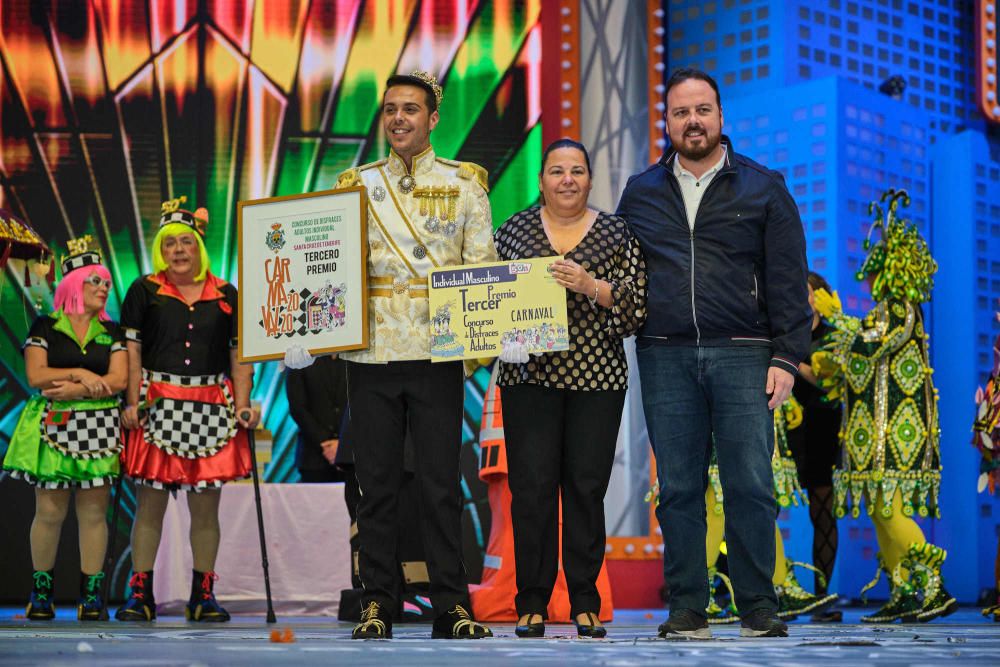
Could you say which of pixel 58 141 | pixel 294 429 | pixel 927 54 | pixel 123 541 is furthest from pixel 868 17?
pixel 123 541

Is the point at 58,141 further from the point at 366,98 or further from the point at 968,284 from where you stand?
the point at 968,284

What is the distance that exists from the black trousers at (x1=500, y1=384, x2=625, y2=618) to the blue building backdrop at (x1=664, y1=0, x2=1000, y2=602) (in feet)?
13.2

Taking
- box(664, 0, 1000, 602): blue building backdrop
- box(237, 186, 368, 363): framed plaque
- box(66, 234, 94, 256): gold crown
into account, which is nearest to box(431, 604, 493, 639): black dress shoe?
box(237, 186, 368, 363): framed plaque

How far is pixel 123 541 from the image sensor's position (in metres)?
7.59

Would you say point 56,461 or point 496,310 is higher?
point 496,310

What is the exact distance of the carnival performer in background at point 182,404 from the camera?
5.75 m

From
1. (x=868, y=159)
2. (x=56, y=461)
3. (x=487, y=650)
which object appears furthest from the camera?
(x=868, y=159)

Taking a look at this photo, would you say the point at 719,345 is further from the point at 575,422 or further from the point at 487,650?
the point at 487,650

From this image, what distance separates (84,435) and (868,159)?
5.11 metres

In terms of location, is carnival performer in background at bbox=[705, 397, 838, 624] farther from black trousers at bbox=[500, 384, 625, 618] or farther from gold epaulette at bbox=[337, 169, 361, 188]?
gold epaulette at bbox=[337, 169, 361, 188]

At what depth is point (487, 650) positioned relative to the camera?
3.29 m

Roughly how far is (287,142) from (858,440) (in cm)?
391

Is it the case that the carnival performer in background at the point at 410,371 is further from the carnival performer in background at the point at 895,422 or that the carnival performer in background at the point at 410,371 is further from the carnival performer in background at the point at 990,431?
the carnival performer in background at the point at 990,431

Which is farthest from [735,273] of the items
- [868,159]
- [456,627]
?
[868,159]
